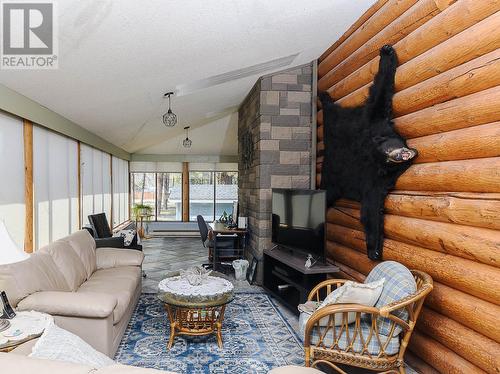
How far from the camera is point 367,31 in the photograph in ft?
11.9

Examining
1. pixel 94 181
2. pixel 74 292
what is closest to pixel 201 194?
pixel 94 181

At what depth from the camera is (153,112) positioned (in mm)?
5594

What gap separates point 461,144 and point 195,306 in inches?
92.0

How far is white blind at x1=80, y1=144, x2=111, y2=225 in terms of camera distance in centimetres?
595

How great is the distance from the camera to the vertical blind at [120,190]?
8453 mm

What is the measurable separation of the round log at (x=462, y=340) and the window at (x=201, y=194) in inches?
327

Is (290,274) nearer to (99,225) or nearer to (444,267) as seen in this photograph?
(444,267)

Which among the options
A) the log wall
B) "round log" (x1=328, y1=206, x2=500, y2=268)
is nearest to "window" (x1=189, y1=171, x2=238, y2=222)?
the log wall

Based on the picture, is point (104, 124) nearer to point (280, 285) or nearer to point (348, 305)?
point (280, 285)

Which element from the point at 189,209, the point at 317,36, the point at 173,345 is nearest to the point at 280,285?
the point at 173,345

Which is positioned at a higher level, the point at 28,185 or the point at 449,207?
the point at 28,185

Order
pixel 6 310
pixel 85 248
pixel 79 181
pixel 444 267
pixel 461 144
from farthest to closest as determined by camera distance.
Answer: pixel 79 181 → pixel 85 248 → pixel 444 267 → pixel 461 144 → pixel 6 310

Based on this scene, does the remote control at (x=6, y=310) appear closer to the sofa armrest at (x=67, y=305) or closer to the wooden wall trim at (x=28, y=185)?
the sofa armrest at (x=67, y=305)

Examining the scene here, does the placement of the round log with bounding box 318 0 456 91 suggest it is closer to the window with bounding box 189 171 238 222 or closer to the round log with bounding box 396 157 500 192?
the round log with bounding box 396 157 500 192
